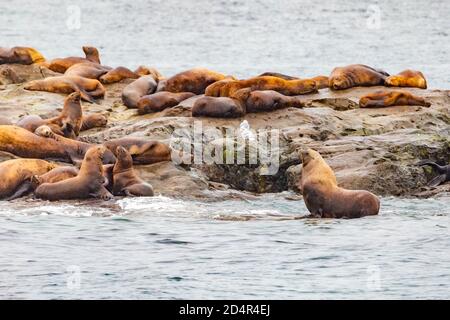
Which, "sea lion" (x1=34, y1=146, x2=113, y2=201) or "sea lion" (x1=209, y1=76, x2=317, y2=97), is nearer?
"sea lion" (x1=34, y1=146, x2=113, y2=201)

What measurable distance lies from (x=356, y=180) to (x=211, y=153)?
231 centimetres

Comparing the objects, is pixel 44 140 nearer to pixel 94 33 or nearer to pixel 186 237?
pixel 186 237

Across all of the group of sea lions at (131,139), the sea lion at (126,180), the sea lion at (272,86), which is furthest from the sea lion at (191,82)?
the sea lion at (126,180)

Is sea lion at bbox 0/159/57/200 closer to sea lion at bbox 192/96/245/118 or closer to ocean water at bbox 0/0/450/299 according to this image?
ocean water at bbox 0/0/450/299

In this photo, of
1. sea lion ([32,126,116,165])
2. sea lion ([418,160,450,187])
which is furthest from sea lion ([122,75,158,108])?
sea lion ([418,160,450,187])

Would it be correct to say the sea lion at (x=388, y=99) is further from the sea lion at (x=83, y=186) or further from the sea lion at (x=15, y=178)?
the sea lion at (x=15, y=178)

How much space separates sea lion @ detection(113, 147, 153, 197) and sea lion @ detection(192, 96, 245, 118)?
2734 mm

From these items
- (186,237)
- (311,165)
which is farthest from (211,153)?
(186,237)

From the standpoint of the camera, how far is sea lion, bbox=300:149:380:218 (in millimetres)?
16141

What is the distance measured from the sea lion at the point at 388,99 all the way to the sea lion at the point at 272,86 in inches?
47.7

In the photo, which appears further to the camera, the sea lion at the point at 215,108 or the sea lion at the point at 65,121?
the sea lion at the point at 215,108

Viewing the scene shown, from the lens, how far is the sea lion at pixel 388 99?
2119 cm

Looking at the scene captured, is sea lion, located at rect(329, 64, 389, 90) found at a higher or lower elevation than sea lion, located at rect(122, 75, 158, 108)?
higher

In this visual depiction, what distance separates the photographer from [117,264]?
14.1m
